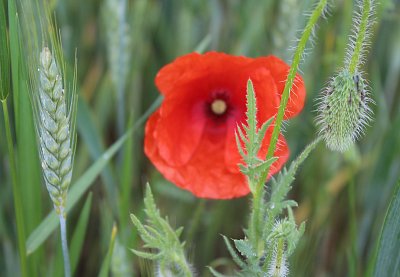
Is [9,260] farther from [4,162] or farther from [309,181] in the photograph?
[309,181]

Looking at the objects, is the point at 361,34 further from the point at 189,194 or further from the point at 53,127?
the point at 189,194

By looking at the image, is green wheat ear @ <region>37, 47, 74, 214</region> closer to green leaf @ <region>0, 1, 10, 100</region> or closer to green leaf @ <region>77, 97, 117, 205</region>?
green leaf @ <region>0, 1, 10, 100</region>

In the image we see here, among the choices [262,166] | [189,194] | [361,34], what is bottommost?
[189,194]

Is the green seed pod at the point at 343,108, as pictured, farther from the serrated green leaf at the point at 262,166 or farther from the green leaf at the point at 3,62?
the green leaf at the point at 3,62

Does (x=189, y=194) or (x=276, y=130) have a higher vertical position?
(x=276, y=130)

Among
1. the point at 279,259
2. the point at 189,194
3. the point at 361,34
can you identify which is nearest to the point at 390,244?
the point at 279,259

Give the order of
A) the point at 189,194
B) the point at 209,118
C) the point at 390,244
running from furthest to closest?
1. the point at 189,194
2. the point at 209,118
3. the point at 390,244

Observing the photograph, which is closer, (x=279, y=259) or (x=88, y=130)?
(x=279, y=259)

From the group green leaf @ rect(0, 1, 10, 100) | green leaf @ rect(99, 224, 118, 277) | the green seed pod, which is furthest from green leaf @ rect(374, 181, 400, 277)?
green leaf @ rect(0, 1, 10, 100)
